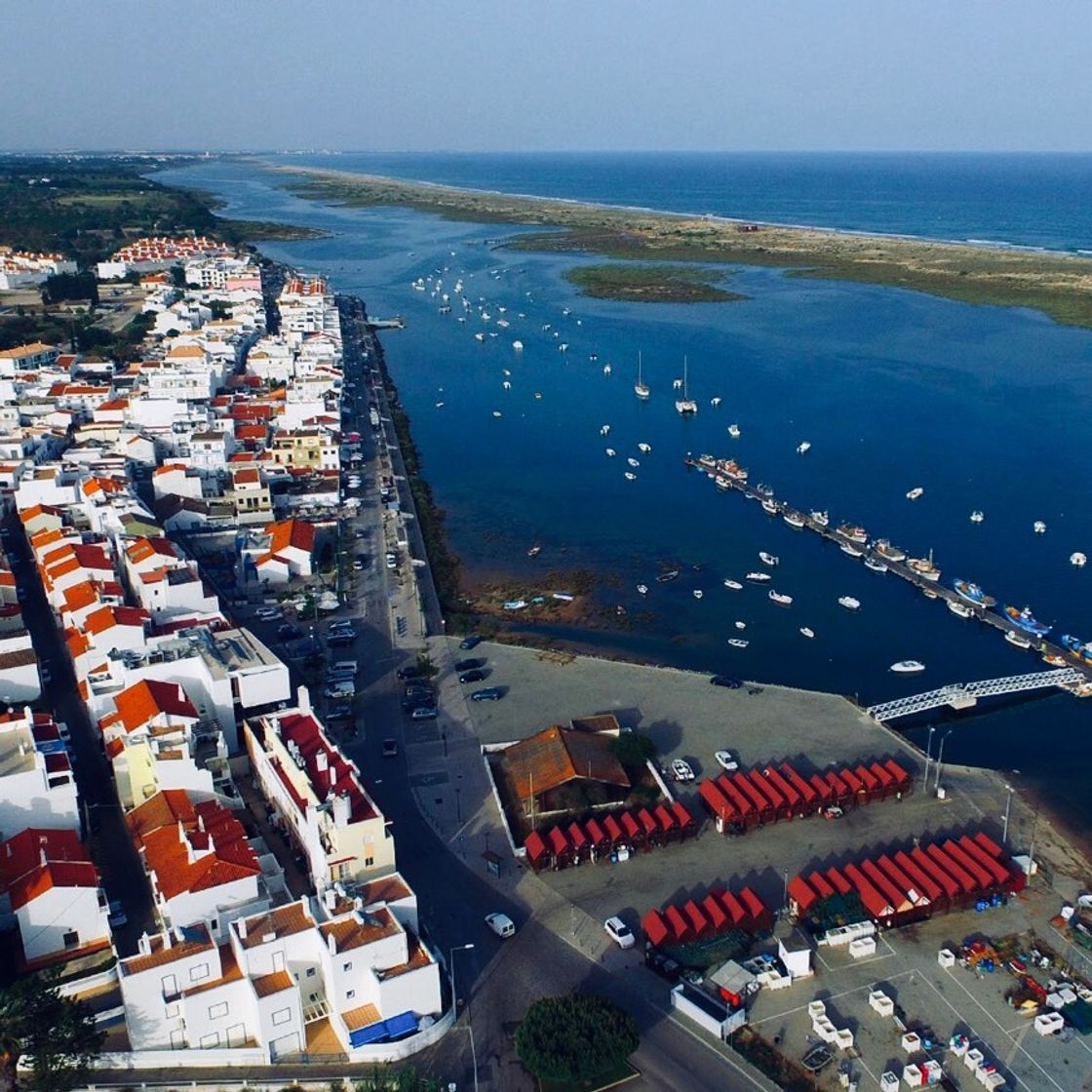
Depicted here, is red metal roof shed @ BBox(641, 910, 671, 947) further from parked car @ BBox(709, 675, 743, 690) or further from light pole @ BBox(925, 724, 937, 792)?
parked car @ BBox(709, 675, 743, 690)

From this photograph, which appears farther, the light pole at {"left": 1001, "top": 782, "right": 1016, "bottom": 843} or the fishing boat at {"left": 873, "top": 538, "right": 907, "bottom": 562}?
the fishing boat at {"left": 873, "top": 538, "right": 907, "bottom": 562}

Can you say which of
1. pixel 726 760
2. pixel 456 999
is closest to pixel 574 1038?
pixel 456 999

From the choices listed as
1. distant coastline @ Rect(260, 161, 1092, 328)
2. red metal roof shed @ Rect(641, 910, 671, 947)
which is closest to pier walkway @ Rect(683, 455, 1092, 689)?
red metal roof shed @ Rect(641, 910, 671, 947)

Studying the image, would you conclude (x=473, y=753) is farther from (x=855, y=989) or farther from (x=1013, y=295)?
(x=1013, y=295)

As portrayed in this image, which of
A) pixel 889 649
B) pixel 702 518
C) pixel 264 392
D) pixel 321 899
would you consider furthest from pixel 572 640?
pixel 264 392

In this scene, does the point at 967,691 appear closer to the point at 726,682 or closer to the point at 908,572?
the point at 726,682

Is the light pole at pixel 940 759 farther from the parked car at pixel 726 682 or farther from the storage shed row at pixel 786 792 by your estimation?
the parked car at pixel 726 682
